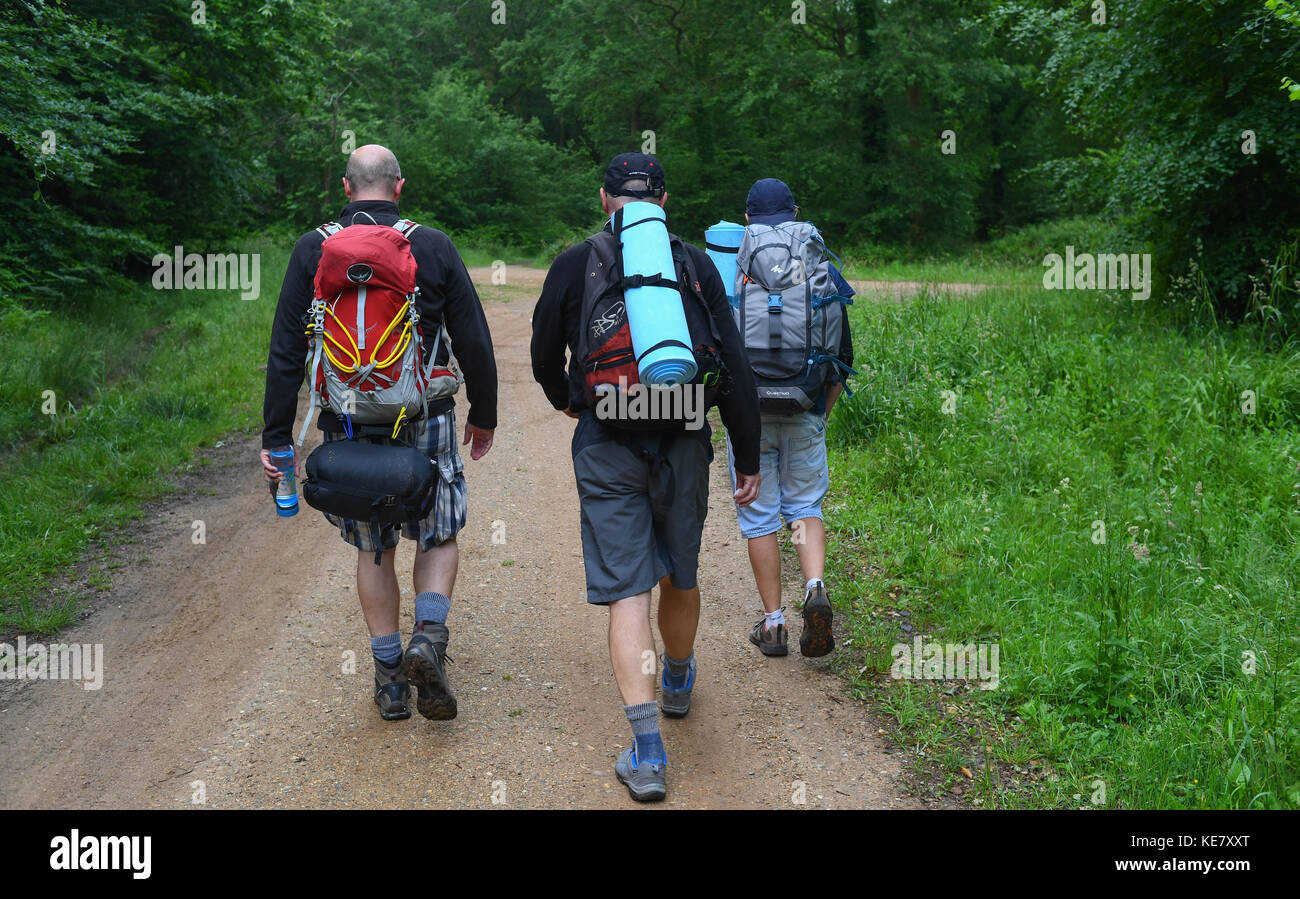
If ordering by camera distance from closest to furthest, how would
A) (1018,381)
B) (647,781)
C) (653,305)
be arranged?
(653,305), (647,781), (1018,381)

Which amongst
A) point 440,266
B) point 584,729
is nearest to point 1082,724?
point 584,729

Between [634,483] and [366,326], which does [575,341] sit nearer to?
[634,483]

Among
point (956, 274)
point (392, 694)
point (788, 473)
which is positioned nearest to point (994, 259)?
point (956, 274)

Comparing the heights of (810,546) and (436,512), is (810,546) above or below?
below

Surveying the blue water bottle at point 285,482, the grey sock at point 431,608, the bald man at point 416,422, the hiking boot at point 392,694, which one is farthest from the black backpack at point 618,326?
the hiking boot at point 392,694

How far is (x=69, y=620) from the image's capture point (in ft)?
16.2

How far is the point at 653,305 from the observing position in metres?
3.23

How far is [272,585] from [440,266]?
2.52 m

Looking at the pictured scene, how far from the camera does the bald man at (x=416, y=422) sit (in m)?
3.64

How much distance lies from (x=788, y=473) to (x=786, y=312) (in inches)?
29.3

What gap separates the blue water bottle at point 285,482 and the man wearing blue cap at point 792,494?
72.7 inches

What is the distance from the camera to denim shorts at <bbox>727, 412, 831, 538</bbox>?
4488mm

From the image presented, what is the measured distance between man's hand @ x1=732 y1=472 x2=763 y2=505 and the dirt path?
88 cm

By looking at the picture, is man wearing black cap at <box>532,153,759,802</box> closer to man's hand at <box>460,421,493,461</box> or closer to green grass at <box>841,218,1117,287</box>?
man's hand at <box>460,421,493,461</box>
